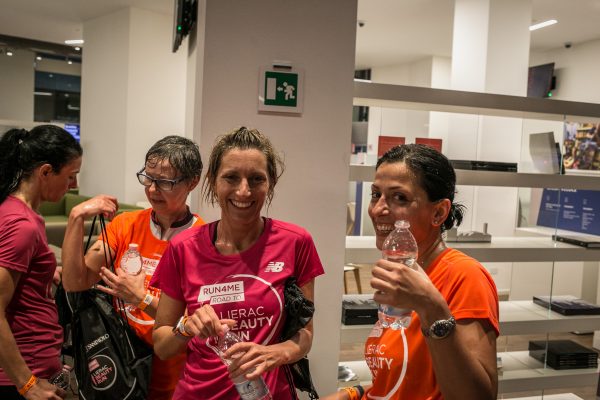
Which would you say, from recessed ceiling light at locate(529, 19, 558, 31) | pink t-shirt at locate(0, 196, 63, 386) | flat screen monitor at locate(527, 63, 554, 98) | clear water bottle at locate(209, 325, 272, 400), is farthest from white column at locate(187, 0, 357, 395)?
flat screen monitor at locate(527, 63, 554, 98)

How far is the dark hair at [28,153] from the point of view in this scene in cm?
191

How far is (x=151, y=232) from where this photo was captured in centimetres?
200

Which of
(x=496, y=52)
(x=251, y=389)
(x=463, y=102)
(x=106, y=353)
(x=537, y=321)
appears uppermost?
(x=496, y=52)

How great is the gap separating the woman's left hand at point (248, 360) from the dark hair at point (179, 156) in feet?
2.74

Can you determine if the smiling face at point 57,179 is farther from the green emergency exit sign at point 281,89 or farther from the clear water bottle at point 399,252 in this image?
the clear water bottle at point 399,252

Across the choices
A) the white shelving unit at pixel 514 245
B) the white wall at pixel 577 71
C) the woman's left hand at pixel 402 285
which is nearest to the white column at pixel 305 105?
the white shelving unit at pixel 514 245

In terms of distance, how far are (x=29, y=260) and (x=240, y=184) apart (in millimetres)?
814

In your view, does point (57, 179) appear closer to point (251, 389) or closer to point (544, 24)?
point (251, 389)

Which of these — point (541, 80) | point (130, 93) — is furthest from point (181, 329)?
point (541, 80)

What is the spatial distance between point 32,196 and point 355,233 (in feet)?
7.19

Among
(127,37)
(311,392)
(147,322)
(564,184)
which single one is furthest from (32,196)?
(127,37)

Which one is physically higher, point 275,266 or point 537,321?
point 275,266

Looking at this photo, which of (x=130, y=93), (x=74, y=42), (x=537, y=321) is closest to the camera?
(x=537, y=321)

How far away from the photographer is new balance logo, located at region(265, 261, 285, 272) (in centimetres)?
158
